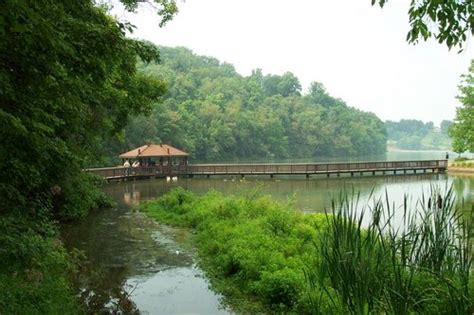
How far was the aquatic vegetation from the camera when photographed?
14.0 ft

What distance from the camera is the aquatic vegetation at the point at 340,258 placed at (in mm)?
4281

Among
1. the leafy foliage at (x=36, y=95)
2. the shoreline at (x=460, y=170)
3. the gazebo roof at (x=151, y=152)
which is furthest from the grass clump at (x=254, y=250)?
the shoreline at (x=460, y=170)

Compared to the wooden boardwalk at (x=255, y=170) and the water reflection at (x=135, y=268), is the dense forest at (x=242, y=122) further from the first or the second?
the water reflection at (x=135, y=268)

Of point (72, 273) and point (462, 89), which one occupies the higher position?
point (462, 89)

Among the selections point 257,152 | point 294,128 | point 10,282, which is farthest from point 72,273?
point 294,128

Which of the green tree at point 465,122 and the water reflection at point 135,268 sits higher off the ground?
the green tree at point 465,122

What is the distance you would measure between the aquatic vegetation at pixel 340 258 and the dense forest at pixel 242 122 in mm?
29719

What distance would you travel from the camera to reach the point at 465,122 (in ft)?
117

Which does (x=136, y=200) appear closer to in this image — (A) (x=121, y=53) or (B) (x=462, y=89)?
(A) (x=121, y=53)

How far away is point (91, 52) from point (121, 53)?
36 cm

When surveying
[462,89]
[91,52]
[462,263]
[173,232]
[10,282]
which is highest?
[462,89]

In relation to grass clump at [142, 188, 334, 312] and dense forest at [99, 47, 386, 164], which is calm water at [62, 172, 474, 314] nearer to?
grass clump at [142, 188, 334, 312]

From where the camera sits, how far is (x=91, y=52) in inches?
151

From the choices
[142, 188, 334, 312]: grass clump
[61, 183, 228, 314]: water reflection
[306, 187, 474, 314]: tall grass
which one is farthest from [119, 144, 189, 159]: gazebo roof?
[306, 187, 474, 314]: tall grass
